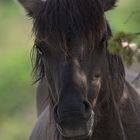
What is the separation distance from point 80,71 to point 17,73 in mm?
16982

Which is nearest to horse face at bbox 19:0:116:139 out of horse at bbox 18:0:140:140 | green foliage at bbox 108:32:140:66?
horse at bbox 18:0:140:140

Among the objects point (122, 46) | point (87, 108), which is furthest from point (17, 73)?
point (122, 46)

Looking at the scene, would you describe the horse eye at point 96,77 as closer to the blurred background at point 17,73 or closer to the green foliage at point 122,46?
the green foliage at point 122,46

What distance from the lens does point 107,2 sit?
5.93 meters

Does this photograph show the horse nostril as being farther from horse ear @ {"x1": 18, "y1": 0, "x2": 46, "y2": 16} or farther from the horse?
horse ear @ {"x1": 18, "y1": 0, "x2": 46, "y2": 16}

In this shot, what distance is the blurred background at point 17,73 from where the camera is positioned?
55.9 feet

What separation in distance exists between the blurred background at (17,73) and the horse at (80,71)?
613 cm

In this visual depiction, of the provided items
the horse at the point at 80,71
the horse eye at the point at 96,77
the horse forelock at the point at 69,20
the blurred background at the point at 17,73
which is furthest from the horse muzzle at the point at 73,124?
the blurred background at the point at 17,73

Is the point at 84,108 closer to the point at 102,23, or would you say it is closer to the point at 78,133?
the point at 78,133

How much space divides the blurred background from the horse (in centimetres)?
613

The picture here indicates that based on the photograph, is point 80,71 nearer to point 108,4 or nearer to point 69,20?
point 69,20

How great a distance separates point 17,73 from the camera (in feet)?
73.7

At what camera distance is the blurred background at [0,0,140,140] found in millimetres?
17031

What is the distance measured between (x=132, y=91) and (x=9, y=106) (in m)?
13.2
